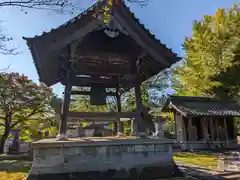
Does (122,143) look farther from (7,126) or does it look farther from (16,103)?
(7,126)

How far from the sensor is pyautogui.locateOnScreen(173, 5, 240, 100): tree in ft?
59.0

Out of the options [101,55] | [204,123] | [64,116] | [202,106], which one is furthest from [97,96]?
[202,106]

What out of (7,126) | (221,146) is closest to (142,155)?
(221,146)

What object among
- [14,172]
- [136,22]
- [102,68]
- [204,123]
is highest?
[136,22]

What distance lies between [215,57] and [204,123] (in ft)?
22.9

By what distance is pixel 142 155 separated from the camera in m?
5.18

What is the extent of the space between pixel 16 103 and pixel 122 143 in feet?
41.5

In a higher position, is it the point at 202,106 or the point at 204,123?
the point at 202,106

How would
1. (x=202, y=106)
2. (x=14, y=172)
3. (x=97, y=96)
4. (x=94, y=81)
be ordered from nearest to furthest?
(x=94, y=81), (x=97, y=96), (x=14, y=172), (x=202, y=106)

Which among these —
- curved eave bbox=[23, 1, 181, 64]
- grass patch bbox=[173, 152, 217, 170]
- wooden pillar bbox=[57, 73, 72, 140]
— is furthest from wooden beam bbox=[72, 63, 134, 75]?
grass patch bbox=[173, 152, 217, 170]

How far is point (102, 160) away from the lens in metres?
4.86

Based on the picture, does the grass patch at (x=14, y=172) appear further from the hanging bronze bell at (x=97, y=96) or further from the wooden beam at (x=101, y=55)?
the wooden beam at (x=101, y=55)

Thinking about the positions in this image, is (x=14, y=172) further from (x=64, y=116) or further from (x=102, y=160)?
(x=102, y=160)

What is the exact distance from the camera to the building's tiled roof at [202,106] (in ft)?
47.6
